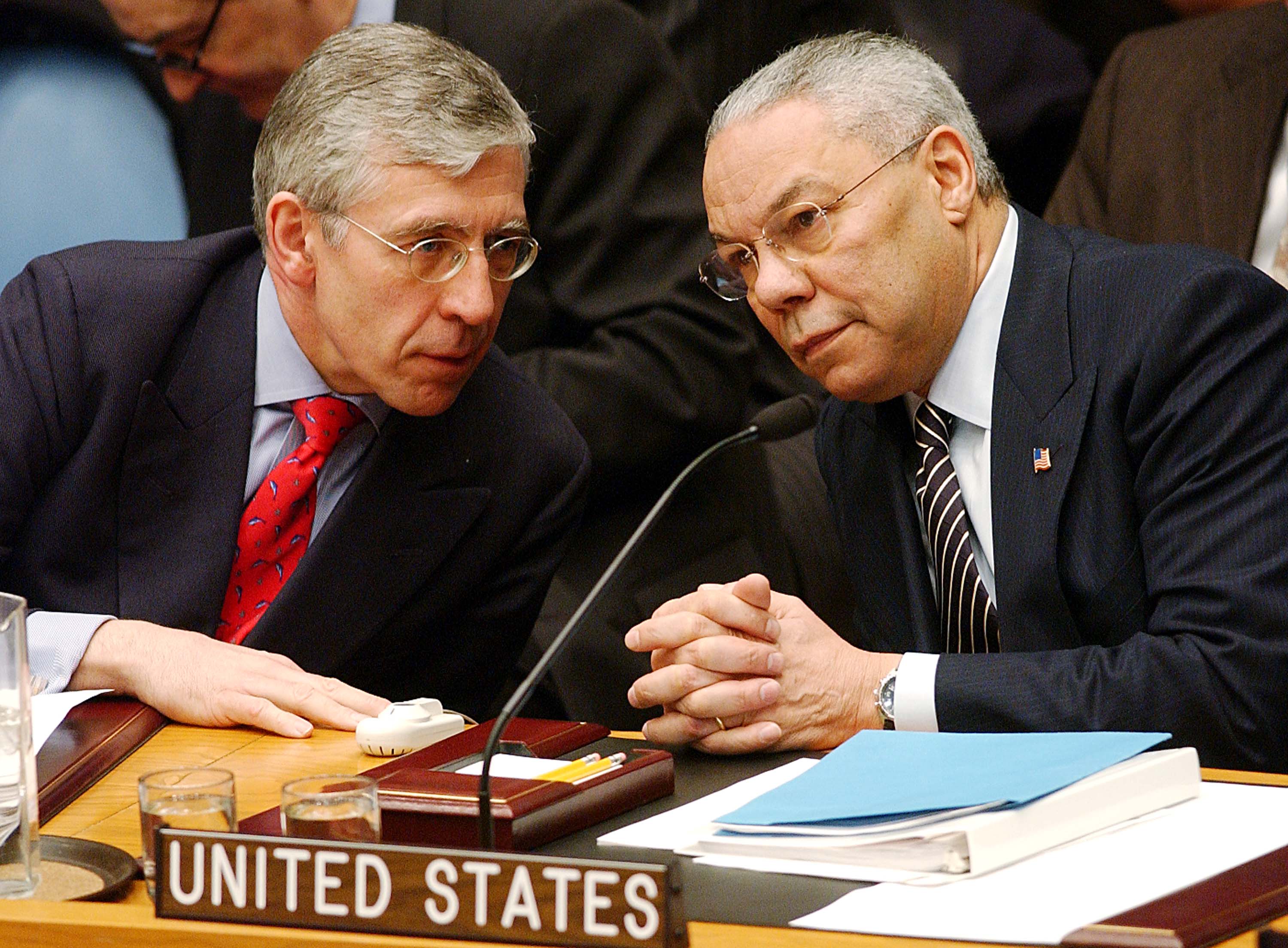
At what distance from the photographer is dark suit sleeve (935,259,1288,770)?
1.63 m

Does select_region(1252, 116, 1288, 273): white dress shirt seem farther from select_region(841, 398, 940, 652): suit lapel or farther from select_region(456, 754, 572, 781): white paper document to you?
select_region(456, 754, 572, 781): white paper document

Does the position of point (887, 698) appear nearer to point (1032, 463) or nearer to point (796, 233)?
point (1032, 463)

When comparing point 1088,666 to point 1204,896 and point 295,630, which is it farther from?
point 295,630

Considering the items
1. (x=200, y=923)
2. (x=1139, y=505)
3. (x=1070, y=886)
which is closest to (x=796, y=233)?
(x=1139, y=505)

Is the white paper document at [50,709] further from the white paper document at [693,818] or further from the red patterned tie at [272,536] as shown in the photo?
the white paper document at [693,818]

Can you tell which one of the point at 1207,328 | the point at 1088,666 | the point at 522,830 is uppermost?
the point at 1207,328

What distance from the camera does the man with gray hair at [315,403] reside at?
2.13 meters

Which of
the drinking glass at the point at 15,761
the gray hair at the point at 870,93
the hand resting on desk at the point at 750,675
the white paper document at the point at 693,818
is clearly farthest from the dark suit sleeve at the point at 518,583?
the drinking glass at the point at 15,761

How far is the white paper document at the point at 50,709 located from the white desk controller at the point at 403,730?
1.06 ft

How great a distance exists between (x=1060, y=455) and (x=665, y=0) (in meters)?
1.70

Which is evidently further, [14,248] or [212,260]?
[14,248]

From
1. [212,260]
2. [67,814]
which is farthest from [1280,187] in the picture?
[67,814]


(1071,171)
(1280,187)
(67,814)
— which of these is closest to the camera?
(67,814)

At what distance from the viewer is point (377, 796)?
44.1 inches
